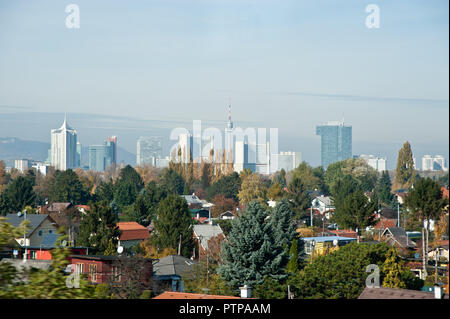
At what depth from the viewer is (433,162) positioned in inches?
2534

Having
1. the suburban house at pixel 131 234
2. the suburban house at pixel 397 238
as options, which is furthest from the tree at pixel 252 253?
the suburban house at pixel 131 234

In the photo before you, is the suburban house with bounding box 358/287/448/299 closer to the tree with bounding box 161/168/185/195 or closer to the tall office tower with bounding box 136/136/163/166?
the tree with bounding box 161/168/185/195

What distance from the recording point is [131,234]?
2073 cm

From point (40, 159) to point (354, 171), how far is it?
32696 millimetres

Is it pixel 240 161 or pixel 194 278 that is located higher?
pixel 240 161

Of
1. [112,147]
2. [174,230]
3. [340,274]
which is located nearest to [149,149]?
[112,147]

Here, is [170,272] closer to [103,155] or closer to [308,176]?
[308,176]

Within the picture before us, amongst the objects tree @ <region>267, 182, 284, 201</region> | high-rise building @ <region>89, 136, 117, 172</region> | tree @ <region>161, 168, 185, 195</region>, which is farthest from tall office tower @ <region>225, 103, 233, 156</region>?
high-rise building @ <region>89, 136, 117, 172</region>

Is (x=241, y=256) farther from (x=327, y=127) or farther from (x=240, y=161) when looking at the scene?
(x=327, y=127)

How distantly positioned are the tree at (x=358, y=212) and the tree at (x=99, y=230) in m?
9.13

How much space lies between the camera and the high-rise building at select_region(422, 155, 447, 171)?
64.7 meters

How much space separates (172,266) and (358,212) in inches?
389

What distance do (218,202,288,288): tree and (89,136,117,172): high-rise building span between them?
57644mm
